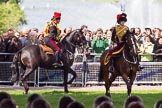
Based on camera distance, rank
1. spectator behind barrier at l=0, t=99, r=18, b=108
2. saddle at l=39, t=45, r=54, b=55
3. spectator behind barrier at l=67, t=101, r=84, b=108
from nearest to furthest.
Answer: spectator behind barrier at l=67, t=101, r=84, b=108 < spectator behind barrier at l=0, t=99, r=18, b=108 < saddle at l=39, t=45, r=54, b=55

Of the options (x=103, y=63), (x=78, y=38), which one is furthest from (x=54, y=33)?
(x=103, y=63)

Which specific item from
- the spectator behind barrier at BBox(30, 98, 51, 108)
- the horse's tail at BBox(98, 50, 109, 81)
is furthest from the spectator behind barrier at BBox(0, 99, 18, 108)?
the horse's tail at BBox(98, 50, 109, 81)

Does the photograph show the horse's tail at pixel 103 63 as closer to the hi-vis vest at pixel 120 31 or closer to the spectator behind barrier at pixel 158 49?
the hi-vis vest at pixel 120 31

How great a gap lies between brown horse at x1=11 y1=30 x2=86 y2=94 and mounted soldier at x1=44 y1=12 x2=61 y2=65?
0.23 meters

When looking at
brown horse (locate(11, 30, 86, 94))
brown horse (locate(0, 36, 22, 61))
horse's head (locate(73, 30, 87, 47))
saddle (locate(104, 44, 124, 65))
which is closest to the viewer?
saddle (locate(104, 44, 124, 65))

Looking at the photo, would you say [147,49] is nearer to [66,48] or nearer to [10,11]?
[66,48]

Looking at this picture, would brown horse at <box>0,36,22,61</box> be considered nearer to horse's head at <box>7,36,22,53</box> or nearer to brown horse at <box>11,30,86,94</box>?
horse's head at <box>7,36,22,53</box>

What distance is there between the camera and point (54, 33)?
24094 millimetres

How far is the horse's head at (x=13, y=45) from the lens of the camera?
27234mm

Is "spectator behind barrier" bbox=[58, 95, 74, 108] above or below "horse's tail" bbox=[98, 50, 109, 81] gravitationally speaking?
below

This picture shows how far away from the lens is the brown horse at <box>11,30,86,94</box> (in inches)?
972

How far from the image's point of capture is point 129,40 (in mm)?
21453

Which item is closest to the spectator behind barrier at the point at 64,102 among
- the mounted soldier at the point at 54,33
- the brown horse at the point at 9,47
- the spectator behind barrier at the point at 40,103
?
the spectator behind barrier at the point at 40,103

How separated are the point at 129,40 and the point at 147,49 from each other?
6317 mm
